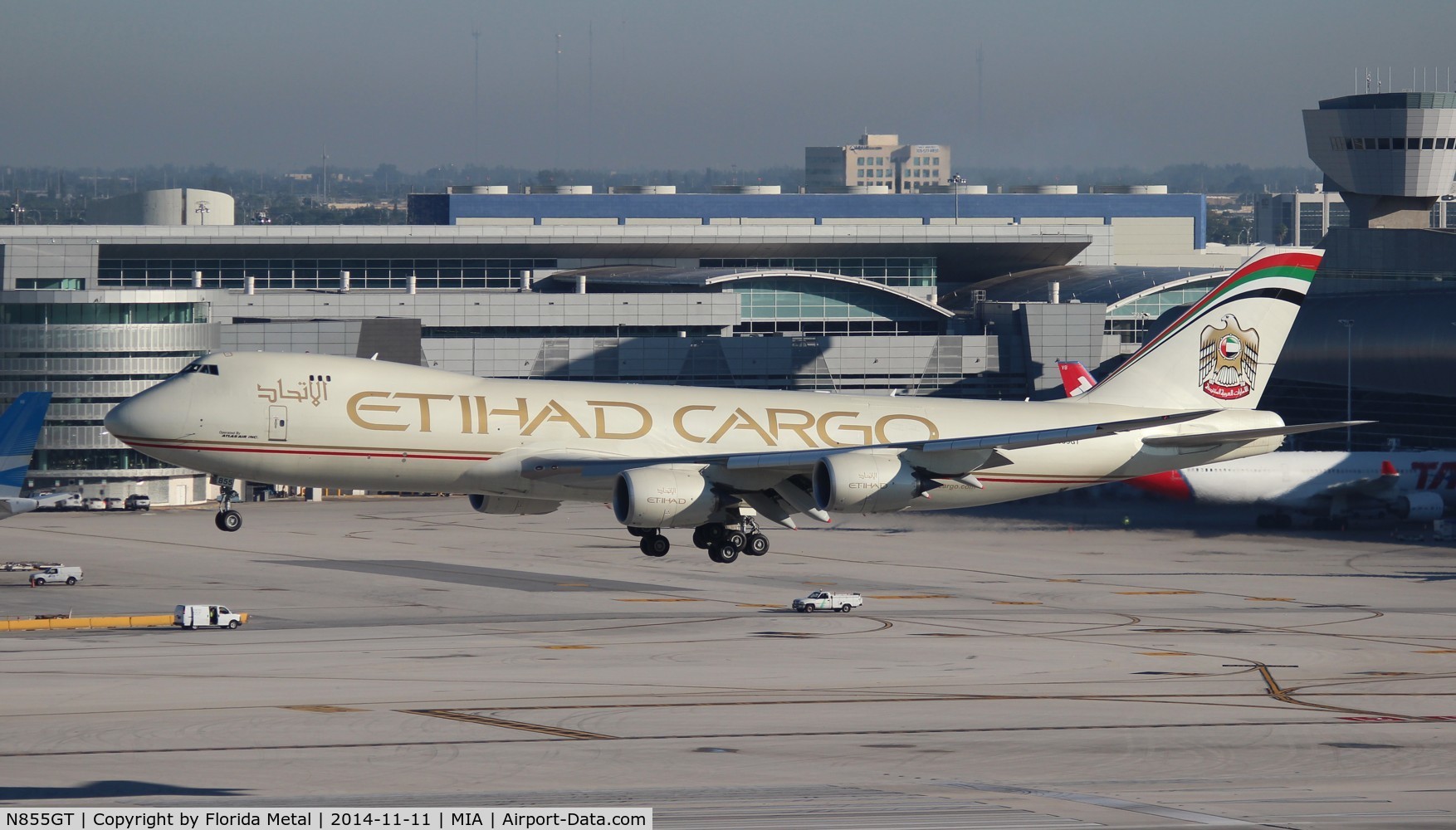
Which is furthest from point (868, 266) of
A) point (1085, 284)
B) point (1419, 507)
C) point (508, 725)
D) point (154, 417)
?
point (508, 725)

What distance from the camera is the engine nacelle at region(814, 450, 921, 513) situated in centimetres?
5834

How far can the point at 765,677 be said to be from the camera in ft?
181

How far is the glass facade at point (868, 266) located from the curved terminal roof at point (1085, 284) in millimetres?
4428

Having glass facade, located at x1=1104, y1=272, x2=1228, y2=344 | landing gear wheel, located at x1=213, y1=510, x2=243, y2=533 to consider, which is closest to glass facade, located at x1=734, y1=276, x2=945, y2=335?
glass facade, located at x1=1104, y1=272, x2=1228, y2=344

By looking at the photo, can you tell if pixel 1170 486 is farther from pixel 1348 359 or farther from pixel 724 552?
pixel 724 552

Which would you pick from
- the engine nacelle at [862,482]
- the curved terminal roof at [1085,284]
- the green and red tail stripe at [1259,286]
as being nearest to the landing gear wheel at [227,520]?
the engine nacelle at [862,482]

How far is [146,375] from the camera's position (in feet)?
379

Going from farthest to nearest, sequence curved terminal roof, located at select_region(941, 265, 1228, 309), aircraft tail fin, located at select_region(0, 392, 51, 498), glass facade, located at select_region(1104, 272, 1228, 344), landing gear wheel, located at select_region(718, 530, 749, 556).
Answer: curved terminal roof, located at select_region(941, 265, 1228, 309)
glass facade, located at select_region(1104, 272, 1228, 344)
aircraft tail fin, located at select_region(0, 392, 51, 498)
landing gear wheel, located at select_region(718, 530, 749, 556)

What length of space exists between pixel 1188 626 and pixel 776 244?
4007 inches

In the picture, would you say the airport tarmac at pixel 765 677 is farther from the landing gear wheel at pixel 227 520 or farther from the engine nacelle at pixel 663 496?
the engine nacelle at pixel 663 496

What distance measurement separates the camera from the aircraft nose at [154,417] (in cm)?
5519

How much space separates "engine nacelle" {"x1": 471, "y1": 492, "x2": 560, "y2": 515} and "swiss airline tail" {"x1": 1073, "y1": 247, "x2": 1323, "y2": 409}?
22.2 metres

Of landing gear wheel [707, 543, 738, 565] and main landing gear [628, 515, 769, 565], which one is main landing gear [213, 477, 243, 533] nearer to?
main landing gear [628, 515, 769, 565]

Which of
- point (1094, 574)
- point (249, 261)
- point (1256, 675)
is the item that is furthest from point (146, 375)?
point (1256, 675)
